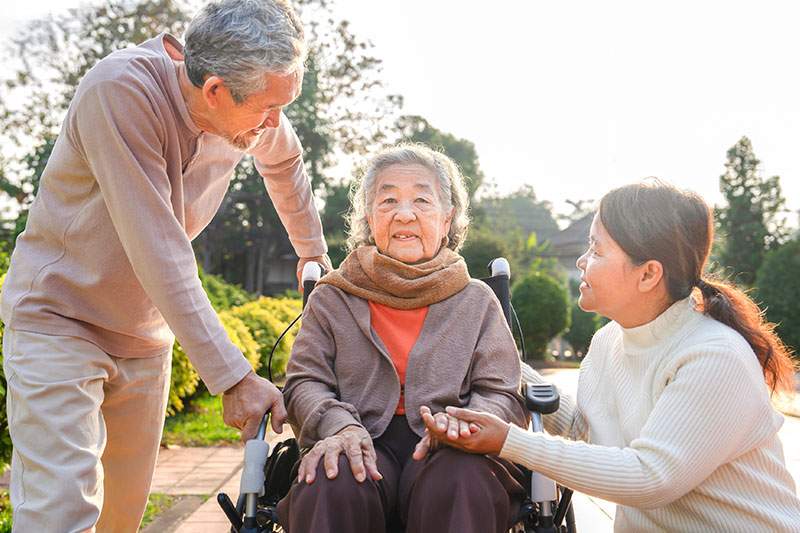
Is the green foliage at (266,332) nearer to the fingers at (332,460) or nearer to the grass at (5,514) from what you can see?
the grass at (5,514)

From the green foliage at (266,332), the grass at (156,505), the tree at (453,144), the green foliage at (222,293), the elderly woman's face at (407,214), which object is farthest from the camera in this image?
the tree at (453,144)

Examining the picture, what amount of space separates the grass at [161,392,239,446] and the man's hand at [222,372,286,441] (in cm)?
384

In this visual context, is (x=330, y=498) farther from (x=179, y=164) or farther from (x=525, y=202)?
(x=525, y=202)

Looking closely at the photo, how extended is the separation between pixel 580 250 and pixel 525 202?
90.3ft

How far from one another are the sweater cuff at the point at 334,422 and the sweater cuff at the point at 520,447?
0.45m

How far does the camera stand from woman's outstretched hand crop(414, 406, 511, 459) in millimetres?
1867

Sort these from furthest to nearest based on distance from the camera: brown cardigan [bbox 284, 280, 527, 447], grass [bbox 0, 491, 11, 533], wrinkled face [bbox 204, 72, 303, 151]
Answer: grass [bbox 0, 491, 11, 533], brown cardigan [bbox 284, 280, 527, 447], wrinkled face [bbox 204, 72, 303, 151]

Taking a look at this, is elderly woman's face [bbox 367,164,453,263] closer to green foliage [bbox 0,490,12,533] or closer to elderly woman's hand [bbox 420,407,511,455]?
elderly woman's hand [bbox 420,407,511,455]

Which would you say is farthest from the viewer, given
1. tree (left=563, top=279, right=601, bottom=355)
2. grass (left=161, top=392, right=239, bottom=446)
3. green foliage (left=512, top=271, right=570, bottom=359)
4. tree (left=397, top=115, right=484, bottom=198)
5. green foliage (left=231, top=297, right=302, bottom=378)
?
tree (left=397, top=115, right=484, bottom=198)

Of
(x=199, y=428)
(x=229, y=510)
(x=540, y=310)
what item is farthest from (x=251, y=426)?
(x=540, y=310)

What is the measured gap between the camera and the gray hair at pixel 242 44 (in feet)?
6.56

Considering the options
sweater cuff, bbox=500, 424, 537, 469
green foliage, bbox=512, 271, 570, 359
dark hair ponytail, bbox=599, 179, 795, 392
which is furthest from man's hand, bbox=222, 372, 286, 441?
green foliage, bbox=512, 271, 570, 359

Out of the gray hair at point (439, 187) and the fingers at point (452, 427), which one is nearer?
the fingers at point (452, 427)

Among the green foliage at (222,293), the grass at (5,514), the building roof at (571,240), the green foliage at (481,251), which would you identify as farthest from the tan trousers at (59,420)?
the building roof at (571,240)
